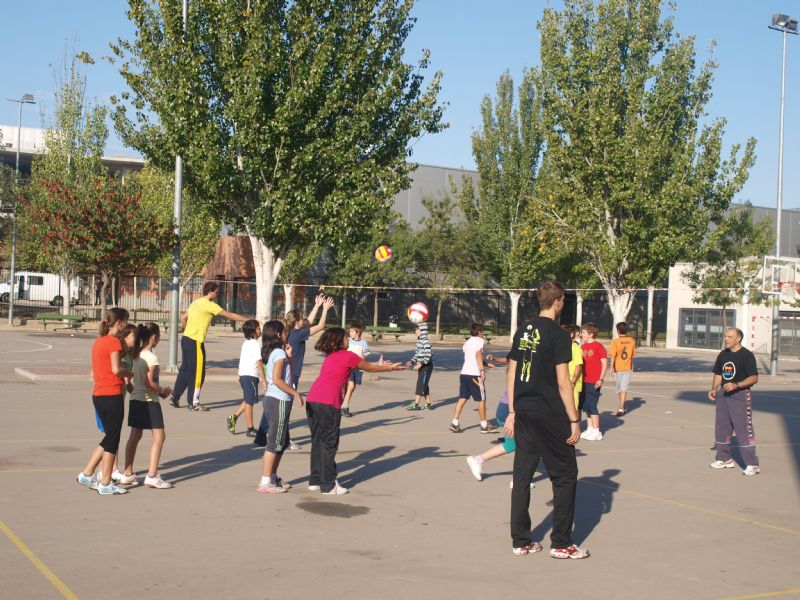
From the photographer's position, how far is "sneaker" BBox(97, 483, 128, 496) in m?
8.64

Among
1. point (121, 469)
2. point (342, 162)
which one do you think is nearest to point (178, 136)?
point (342, 162)

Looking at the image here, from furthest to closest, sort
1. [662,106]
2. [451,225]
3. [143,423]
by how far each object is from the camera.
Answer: [451,225], [662,106], [143,423]

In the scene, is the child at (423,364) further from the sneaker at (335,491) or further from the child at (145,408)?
the child at (145,408)

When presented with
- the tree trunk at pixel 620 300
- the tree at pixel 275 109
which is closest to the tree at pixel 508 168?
the tree trunk at pixel 620 300

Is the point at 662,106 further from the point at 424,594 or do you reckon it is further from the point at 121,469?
the point at 424,594

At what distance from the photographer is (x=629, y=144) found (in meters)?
30.3

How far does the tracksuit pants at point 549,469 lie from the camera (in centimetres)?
709

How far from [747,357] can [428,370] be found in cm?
651

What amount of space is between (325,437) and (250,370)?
440 cm

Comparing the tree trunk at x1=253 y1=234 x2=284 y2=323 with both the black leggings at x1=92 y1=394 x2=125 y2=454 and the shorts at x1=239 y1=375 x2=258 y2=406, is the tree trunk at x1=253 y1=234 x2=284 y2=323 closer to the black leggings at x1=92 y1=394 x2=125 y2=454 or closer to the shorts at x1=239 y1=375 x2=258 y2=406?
the shorts at x1=239 y1=375 x2=258 y2=406

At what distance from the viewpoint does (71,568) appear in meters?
6.29

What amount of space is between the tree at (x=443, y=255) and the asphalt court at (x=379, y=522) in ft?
117

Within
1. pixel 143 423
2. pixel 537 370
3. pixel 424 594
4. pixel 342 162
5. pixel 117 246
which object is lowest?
pixel 424 594

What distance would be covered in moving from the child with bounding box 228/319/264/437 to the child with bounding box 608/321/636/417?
25.2 feet
